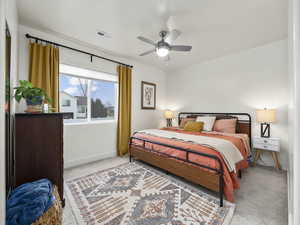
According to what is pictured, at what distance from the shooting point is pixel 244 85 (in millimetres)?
3441

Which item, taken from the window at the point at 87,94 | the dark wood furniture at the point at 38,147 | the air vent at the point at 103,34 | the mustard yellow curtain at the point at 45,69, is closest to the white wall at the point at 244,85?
the window at the point at 87,94

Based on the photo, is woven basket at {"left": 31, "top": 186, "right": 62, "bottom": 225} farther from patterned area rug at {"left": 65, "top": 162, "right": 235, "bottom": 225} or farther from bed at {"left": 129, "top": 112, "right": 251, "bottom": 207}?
bed at {"left": 129, "top": 112, "right": 251, "bottom": 207}

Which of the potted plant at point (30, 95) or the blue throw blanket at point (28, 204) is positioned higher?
the potted plant at point (30, 95)

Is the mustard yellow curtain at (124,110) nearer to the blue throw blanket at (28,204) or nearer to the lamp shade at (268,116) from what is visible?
the blue throw blanket at (28,204)

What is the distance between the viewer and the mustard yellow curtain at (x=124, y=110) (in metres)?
3.72

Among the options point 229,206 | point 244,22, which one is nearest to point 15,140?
point 229,206

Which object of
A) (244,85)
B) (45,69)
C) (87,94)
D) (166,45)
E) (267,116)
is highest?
(166,45)

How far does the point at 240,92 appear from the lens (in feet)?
11.5

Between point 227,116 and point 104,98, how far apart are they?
319 centimetres

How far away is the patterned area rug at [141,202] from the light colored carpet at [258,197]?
0.40 ft

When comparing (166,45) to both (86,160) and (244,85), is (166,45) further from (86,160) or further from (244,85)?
(86,160)

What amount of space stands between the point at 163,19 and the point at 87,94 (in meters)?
2.33

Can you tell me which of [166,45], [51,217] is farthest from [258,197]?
[166,45]

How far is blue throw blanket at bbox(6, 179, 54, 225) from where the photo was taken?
106 cm
